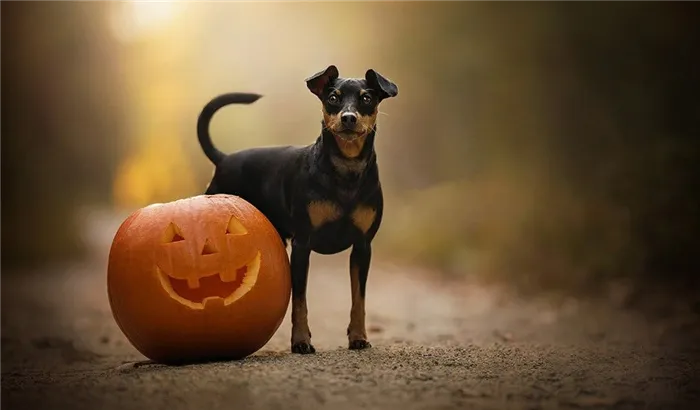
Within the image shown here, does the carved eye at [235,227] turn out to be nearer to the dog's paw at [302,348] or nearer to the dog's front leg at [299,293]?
the dog's front leg at [299,293]

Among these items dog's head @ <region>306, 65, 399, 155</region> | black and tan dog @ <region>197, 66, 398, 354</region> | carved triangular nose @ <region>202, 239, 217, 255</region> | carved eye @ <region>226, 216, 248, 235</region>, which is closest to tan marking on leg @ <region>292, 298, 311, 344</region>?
black and tan dog @ <region>197, 66, 398, 354</region>

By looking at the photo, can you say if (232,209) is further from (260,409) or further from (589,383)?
(589,383)

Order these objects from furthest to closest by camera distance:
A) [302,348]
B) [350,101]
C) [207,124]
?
1. [207,124]
2. [302,348]
3. [350,101]

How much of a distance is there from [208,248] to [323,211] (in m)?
0.77

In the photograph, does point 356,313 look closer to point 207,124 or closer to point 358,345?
point 358,345

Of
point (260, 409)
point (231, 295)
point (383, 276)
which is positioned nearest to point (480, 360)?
point (231, 295)

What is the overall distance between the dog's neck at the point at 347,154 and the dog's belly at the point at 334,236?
0.28 m

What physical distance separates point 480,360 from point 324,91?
1.70 meters

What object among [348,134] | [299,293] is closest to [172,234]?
[299,293]

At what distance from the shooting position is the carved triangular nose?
427 centimetres

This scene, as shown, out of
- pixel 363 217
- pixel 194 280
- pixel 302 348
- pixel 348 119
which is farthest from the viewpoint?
pixel 363 217

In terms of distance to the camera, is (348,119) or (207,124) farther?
(207,124)

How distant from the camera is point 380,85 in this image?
4727mm

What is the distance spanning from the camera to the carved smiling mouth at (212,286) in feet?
14.0
